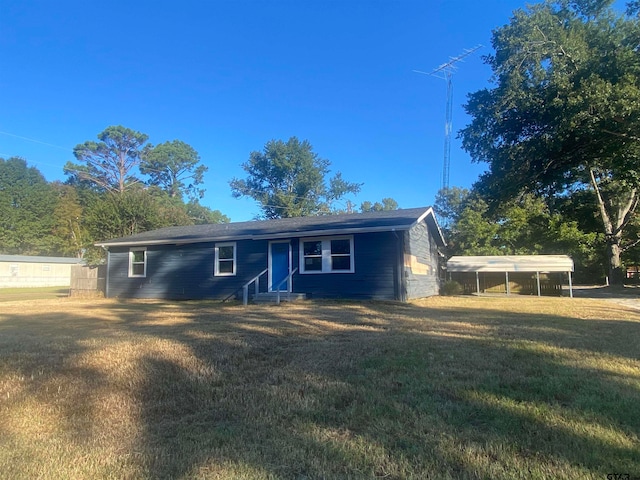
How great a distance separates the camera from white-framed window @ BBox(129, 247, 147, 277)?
18.8 m

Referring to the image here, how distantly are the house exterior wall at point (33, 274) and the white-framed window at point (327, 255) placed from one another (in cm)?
2910

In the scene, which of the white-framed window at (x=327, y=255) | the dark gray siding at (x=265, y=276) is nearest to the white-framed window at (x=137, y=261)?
the dark gray siding at (x=265, y=276)

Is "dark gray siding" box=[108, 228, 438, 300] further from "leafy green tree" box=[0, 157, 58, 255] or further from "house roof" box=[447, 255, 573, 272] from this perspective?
"leafy green tree" box=[0, 157, 58, 255]

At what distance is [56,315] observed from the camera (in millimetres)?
11094

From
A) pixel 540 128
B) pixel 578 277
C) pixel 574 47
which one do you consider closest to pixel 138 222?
pixel 540 128

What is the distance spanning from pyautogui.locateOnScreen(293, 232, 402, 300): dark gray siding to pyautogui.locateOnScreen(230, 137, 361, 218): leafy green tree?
28.3m

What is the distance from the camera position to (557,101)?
576 inches

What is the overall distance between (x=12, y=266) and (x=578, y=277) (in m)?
50.4

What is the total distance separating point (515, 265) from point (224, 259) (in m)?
14.9

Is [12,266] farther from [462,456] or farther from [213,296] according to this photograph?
[462,456]

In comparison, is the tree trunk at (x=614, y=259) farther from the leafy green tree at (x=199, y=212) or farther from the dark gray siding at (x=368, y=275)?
the leafy green tree at (x=199, y=212)

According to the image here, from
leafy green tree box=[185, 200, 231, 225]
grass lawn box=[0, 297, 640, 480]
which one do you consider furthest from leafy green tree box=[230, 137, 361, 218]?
grass lawn box=[0, 297, 640, 480]

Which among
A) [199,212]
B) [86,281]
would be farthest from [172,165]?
[86,281]

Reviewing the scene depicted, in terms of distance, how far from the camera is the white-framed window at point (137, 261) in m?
18.8
